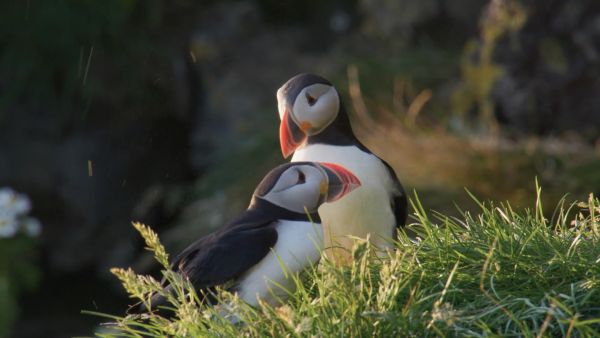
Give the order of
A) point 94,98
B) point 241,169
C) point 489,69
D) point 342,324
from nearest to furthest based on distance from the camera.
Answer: point 342,324 < point 489,69 < point 241,169 < point 94,98

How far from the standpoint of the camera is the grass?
2.30 metres

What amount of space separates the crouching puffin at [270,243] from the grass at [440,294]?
0.18 feet

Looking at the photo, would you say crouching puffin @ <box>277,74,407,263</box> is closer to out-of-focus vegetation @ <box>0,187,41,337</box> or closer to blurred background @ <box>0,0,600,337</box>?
blurred background @ <box>0,0,600,337</box>

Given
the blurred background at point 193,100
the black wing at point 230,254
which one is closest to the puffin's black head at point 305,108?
the black wing at point 230,254

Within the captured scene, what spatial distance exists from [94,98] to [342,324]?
5661 mm

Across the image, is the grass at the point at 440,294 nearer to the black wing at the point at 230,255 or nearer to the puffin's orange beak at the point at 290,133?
the black wing at the point at 230,255

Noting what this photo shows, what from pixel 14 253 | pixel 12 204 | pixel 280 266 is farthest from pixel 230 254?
pixel 14 253

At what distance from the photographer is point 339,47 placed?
7785mm

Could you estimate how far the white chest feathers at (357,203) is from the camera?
3.15 metres

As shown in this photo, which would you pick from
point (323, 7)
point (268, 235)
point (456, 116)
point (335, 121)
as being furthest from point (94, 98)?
point (268, 235)

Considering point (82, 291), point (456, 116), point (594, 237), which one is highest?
point (594, 237)

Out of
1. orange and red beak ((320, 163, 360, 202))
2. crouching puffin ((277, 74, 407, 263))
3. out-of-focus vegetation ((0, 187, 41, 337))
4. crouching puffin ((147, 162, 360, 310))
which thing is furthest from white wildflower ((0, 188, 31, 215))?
orange and red beak ((320, 163, 360, 202))

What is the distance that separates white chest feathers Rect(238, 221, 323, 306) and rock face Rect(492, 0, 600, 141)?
13.3ft

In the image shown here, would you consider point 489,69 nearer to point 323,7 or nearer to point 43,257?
point 323,7
